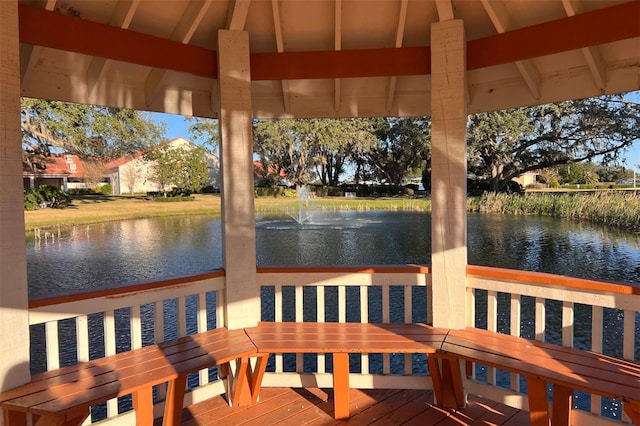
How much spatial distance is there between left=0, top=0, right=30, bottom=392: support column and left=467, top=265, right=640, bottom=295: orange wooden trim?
8.54ft

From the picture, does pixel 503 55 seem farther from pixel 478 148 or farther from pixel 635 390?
pixel 478 148

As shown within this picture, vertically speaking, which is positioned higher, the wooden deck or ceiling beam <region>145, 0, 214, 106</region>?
ceiling beam <region>145, 0, 214, 106</region>

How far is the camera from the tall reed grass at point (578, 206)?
48.1 feet

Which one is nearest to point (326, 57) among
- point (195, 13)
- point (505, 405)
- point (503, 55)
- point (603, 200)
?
point (195, 13)

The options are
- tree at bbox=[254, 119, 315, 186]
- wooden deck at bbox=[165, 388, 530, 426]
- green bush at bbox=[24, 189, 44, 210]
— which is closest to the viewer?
wooden deck at bbox=[165, 388, 530, 426]

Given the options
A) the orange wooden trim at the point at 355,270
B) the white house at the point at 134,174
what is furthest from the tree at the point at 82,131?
the orange wooden trim at the point at 355,270

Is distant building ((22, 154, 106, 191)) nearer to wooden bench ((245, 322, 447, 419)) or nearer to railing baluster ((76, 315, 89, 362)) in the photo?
railing baluster ((76, 315, 89, 362))

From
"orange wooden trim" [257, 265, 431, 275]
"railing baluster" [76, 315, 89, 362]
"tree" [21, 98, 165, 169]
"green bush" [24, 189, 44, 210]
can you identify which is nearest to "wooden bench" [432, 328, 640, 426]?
"orange wooden trim" [257, 265, 431, 275]

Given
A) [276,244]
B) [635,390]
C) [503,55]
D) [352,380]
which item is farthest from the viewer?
[276,244]

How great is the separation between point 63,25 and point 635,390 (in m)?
3.40

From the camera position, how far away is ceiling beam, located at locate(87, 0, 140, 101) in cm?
287

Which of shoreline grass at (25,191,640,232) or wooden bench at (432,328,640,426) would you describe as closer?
wooden bench at (432,328,640,426)

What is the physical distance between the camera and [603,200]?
15695mm

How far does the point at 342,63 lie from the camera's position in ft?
10.5
